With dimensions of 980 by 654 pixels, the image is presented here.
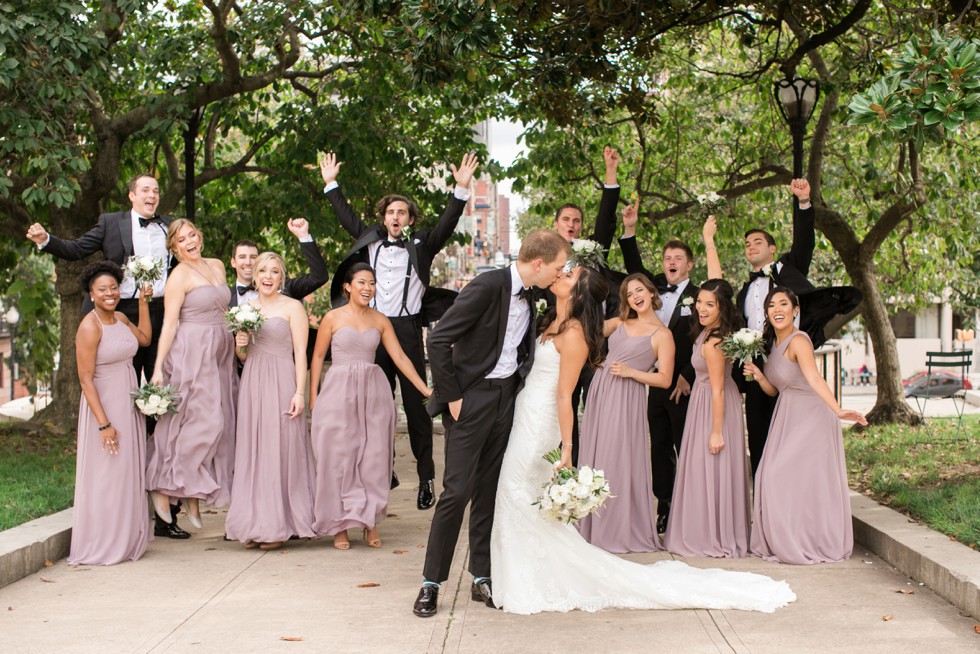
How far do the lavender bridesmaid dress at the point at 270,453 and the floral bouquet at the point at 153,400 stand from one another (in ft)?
1.69

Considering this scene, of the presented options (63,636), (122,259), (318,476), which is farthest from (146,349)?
(63,636)

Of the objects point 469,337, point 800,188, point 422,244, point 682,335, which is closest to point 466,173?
point 422,244

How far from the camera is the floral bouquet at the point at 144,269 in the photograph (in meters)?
8.25

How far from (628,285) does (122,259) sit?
13.6 ft

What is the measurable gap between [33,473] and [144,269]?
3178 millimetres

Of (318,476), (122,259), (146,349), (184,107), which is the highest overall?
(184,107)

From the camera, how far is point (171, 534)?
8602mm

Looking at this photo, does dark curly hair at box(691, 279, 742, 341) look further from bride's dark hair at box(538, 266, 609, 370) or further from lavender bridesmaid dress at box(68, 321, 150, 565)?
lavender bridesmaid dress at box(68, 321, 150, 565)

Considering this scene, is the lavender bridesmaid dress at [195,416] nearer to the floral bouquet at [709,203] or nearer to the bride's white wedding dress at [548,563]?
the bride's white wedding dress at [548,563]

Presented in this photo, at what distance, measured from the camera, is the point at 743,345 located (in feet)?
25.1

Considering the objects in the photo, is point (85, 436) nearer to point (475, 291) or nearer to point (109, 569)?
point (109, 569)

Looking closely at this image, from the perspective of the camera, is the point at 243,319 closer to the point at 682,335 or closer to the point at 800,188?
the point at 682,335

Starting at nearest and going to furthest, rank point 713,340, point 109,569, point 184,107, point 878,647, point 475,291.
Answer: point 878,647
point 475,291
point 109,569
point 713,340
point 184,107

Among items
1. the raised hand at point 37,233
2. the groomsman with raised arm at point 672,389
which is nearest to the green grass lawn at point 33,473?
the raised hand at point 37,233
